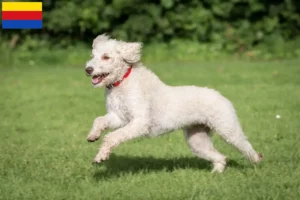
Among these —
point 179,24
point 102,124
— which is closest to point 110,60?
point 102,124

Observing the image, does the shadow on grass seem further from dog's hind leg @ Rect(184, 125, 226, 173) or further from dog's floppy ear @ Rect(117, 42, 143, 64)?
dog's floppy ear @ Rect(117, 42, 143, 64)

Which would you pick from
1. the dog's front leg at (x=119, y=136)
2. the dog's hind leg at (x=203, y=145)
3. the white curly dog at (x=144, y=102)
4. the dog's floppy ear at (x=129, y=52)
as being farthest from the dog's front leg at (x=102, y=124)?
the dog's hind leg at (x=203, y=145)

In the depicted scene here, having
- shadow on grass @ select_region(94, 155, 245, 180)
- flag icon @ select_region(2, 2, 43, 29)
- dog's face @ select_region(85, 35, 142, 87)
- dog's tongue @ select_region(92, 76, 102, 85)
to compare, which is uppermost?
dog's face @ select_region(85, 35, 142, 87)

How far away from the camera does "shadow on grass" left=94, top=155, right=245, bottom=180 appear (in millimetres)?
6676

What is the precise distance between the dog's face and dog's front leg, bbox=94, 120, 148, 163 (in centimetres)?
52

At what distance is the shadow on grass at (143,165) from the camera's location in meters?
6.68

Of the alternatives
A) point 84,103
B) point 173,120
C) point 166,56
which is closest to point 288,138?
point 173,120

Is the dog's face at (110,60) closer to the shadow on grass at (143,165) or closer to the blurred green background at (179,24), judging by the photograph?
the shadow on grass at (143,165)

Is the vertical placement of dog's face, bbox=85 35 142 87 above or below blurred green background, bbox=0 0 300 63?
above

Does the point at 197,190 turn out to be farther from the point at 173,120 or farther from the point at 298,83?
the point at 298,83

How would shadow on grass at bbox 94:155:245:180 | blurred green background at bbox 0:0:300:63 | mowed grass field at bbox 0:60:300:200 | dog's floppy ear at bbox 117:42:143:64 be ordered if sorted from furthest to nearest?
blurred green background at bbox 0:0:300:63 → shadow on grass at bbox 94:155:245:180 → dog's floppy ear at bbox 117:42:143:64 → mowed grass field at bbox 0:60:300:200

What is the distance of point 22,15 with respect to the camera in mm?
21516

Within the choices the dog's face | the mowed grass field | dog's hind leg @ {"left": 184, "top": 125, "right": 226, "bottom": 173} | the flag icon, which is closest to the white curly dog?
the dog's face

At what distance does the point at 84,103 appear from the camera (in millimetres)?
12242
